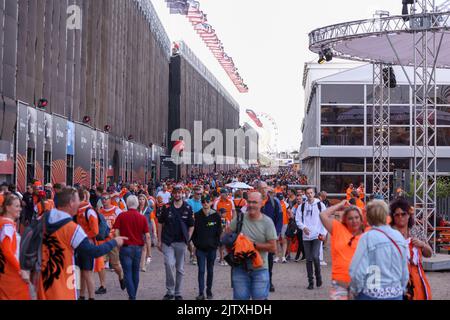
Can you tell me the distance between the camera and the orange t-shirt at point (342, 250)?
694 centimetres

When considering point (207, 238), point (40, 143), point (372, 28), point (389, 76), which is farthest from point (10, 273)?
point (40, 143)

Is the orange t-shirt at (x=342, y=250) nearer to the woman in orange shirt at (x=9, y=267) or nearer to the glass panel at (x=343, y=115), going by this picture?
the woman in orange shirt at (x=9, y=267)

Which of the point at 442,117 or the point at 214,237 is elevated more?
the point at 442,117

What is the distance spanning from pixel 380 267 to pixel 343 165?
32751 mm

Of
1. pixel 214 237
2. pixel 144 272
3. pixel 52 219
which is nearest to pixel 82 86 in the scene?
pixel 144 272

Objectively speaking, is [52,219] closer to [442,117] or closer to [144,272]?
[144,272]

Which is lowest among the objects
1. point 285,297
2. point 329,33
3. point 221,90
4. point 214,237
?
point 285,297

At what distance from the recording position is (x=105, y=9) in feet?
150

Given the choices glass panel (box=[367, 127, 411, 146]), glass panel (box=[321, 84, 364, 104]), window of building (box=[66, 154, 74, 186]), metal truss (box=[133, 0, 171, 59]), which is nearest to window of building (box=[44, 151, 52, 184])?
window of building (box=[66, 154, 74, 186])

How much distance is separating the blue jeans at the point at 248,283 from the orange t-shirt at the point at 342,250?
0.75m

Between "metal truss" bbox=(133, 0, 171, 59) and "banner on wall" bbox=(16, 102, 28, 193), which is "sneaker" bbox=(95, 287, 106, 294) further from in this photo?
"metal truss" bbox=(133, 0, 171, 59)

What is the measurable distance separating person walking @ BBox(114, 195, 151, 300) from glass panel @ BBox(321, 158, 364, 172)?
2864 centimetres
